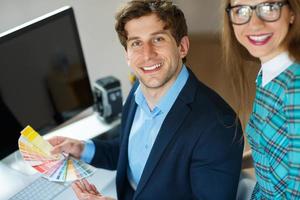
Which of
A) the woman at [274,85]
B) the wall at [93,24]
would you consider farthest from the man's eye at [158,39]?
the wall at [93,24]

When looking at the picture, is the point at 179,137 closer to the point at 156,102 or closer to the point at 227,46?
the point at 156,102

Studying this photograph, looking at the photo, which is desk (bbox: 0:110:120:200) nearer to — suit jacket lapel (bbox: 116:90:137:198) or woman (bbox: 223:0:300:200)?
suit jacket lapel (bbox: 116:90:137:198)

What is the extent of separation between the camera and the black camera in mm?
2102

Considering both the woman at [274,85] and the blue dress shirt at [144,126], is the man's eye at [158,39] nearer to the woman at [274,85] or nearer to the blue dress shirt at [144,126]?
the blue dress shirt at [144,126]

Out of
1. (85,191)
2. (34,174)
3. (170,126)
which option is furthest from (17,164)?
(170,126)

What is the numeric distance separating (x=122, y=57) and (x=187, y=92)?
112 centimetres

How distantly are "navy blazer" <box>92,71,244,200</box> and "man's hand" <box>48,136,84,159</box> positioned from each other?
33 cm

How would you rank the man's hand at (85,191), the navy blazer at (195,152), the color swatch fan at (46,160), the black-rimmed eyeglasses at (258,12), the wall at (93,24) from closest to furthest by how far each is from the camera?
1. the black-rimmed eyeglasses at (258,12)
2. the navy blazer at (195,152)
3. the man's hand at (85,191)
4. the color swatch fan at (46,160)
5. the wall at (93,24)

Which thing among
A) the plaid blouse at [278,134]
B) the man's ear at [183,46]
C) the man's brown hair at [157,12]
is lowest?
the plaid blouse at [278,134]

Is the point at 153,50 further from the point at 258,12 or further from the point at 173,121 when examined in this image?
the point at 258,12

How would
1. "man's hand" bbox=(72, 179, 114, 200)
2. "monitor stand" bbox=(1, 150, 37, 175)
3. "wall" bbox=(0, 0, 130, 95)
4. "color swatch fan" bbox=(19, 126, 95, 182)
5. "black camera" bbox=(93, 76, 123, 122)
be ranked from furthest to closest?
"wall" bbox=(0, 0, 130, 95) < "black camera" bbox=(93, 76, 123, 122) < "monitor stand" bbox=(1, 150, 37, 175) < "color swatch fan" bbox=(19, 126, 95, 182) < "man's hand" bbox=(72, 179, 114, 200)

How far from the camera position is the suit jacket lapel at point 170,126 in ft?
4.88

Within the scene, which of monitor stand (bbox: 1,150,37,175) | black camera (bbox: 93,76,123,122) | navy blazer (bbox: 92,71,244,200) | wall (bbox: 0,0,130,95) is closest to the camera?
navy blazer (bbox: 92,71,244,200)

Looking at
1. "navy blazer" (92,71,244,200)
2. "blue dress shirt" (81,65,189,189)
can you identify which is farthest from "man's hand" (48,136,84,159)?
"navy blazer" (92,71,244,200)
